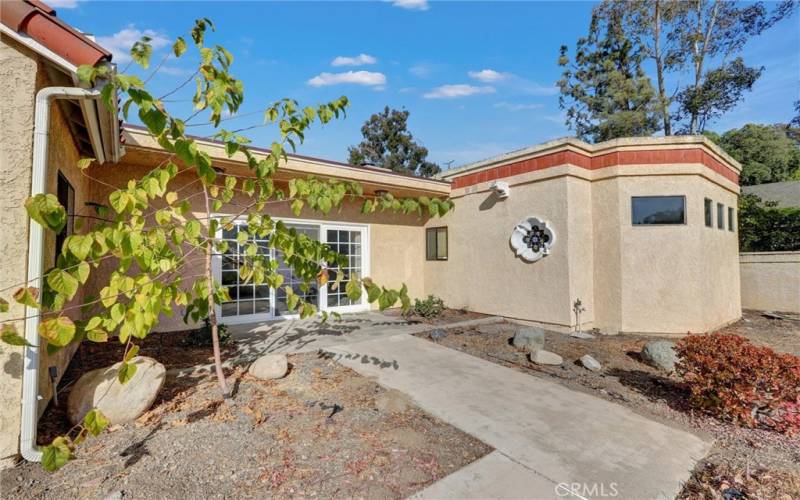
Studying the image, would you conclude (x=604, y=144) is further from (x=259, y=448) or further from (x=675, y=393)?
(x=259, y=448)

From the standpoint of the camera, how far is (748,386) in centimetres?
382

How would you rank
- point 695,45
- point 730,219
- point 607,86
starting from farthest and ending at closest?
point 607,86 → point 695,45 → point 730,219

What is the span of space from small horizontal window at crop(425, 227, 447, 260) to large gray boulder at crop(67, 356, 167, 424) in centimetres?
820

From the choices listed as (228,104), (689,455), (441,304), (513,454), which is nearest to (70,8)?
(228,104)

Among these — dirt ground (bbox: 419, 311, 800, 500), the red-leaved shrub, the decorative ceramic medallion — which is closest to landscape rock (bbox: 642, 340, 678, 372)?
dirt ground (bbox: 419, 311, 800, 500)

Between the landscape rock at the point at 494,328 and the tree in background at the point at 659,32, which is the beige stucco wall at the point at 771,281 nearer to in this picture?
the landscape rock at the point at 494,328

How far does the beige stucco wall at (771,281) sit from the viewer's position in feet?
35.1

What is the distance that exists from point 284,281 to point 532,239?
593 cm

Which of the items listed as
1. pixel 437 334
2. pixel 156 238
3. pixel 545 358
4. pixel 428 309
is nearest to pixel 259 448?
pixel 156 238

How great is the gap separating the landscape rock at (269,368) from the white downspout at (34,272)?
2111 mm

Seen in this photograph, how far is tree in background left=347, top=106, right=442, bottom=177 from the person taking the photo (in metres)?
36.0

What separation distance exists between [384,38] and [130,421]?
441 inches

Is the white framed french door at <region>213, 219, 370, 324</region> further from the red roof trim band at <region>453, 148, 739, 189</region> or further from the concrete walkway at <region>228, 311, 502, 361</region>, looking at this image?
the red roof trim band at <region>453, 148, 739, 189</region>

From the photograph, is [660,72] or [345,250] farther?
[660,72]
